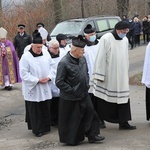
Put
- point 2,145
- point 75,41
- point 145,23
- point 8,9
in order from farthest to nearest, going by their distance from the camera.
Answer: point 145,23
point 8,9
point 2,145
point 75,41

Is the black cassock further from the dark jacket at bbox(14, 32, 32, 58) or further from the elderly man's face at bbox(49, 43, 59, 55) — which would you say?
the dark jacket at bbox(14, 32, 32, 58)

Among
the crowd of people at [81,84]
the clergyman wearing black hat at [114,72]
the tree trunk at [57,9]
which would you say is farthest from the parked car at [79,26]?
the clergyman wearing black hat at [114,72]

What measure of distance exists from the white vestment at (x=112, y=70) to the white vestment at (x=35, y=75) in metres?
0.91

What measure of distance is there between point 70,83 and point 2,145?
67.0 inches

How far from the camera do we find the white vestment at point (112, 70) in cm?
708

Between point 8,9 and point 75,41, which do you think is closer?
point 75,41

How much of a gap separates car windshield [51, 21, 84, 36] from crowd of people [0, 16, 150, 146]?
7.85m

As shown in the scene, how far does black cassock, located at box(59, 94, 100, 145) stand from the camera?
6496 mm

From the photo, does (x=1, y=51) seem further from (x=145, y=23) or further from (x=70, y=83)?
(x=145, y=23)

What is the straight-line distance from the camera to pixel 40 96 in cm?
737

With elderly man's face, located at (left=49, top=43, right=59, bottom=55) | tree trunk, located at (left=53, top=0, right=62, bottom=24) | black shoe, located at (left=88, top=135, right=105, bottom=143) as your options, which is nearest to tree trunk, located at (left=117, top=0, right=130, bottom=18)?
tree trunk, located at (left=53, top=0, right=62, bottom=24)

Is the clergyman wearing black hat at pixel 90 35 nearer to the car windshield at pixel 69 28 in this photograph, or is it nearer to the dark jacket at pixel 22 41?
the dark jacket at pixel 22 41

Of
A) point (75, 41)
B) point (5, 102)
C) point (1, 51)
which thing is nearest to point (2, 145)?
point (75, 41)

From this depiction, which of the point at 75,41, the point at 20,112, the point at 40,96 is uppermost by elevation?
the point at 75,41
